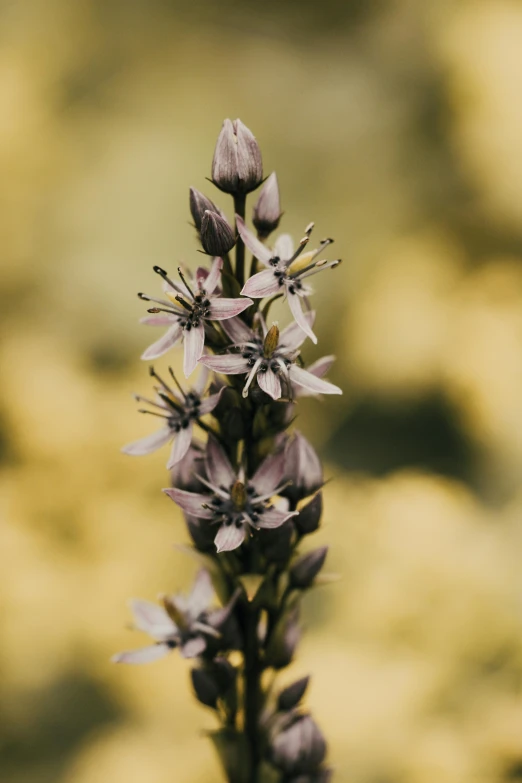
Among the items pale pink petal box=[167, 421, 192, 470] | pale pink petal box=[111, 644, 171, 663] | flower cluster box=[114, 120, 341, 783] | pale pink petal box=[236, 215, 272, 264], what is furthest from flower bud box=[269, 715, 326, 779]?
pale pink petal box=[236, 215, 272, 264]

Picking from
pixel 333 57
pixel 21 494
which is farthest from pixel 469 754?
pixel 333 57

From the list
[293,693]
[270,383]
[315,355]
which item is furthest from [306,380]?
[315,355]

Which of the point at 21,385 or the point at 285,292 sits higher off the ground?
the point at 285,292

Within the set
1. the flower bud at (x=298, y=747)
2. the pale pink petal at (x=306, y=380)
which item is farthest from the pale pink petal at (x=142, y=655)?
the pale pink petal at (x=306, y=380)

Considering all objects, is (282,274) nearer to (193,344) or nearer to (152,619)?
(193,344)

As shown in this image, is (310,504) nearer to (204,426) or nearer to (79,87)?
(204,426)

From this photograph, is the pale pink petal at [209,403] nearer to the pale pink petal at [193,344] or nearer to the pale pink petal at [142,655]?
the pale pink petal at [193,344]
